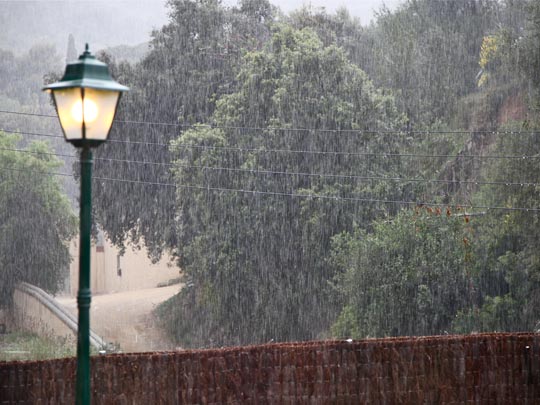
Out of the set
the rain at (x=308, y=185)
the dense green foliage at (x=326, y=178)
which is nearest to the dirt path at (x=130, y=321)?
the rain at (x=308, y=185)

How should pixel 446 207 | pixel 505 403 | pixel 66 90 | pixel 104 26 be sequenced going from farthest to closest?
pixel 104 26 → pixel 446 207 → pixel 505 403 → pixel 66 90

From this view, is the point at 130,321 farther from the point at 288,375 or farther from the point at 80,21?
the point at 80,21

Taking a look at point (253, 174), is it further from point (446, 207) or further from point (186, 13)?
point (186, 13)

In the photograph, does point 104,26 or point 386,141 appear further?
point 104,26

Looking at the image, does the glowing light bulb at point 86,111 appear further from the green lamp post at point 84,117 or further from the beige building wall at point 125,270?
the beige building wall at point 125,270

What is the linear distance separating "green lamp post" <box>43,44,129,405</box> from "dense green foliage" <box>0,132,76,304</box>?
82.7 ft

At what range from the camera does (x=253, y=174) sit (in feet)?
69.9

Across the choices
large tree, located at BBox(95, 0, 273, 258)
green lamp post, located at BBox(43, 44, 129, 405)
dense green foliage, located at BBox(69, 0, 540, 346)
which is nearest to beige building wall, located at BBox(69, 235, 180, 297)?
large tree, located at BBox(95, 0, 273, 258)

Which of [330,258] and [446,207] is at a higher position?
[446,207]

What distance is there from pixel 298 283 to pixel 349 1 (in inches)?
2763

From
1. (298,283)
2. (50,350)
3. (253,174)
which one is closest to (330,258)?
(298,283)

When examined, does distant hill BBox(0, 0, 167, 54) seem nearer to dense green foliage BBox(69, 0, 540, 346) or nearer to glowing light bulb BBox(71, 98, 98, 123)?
dense green foliage BBox(69, 0, 540, 346)

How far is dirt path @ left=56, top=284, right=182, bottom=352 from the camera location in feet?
84.0

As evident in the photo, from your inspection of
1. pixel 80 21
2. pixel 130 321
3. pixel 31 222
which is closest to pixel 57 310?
pixel 130 321
